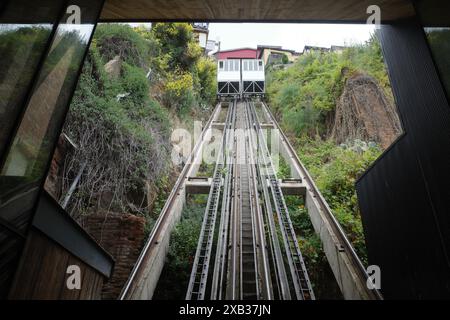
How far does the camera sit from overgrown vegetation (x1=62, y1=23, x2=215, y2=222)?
549 cm

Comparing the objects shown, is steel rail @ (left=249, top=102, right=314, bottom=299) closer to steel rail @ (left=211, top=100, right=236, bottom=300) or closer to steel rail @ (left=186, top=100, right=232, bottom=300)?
steel rail @ (left=211, top=100, right=236, bottom=300)

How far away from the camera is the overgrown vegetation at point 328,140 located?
255 inches

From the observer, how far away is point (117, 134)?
612cm

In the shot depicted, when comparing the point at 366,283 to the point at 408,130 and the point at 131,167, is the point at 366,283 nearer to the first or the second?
the point at 408,130

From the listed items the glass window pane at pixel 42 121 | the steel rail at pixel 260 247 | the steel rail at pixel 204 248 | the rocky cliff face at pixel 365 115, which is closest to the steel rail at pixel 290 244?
the steel rail at pixel 260 247

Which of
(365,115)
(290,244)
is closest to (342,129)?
(365,115)

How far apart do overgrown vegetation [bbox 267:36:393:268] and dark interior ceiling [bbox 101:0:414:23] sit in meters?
4.42

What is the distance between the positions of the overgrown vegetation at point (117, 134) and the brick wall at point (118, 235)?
353 millimetres

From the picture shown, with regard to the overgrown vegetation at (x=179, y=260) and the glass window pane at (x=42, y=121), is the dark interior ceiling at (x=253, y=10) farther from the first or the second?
the overgrown vegetation at (x=179, y=260)

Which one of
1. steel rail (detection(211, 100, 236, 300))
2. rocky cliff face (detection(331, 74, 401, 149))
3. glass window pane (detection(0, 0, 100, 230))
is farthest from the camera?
rocky cliff face (detection(331, 74, 401, 149))

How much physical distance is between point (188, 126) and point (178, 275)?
26.2 feet

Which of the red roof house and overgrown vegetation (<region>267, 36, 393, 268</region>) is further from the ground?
the red roof house

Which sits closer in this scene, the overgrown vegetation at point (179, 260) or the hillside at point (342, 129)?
the overgrown vegetation at point (179, 260)

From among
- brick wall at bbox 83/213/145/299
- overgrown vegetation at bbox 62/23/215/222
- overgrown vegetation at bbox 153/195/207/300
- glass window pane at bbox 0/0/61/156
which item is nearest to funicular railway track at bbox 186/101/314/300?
overgrown vegetation at bbox 153/195/207/300
